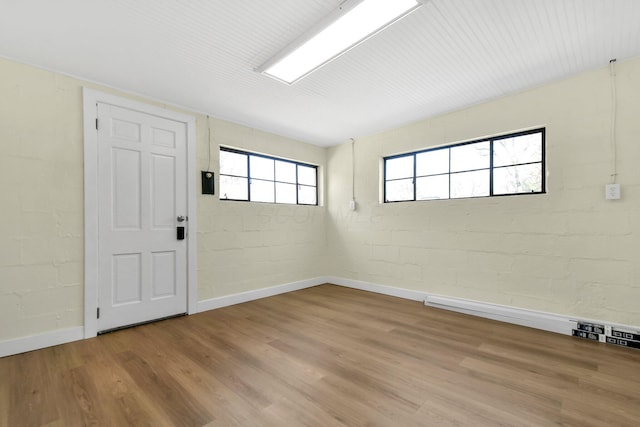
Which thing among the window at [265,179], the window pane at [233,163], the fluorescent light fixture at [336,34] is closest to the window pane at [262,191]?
the window at [265,179]

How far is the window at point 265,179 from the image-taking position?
3.90 metres

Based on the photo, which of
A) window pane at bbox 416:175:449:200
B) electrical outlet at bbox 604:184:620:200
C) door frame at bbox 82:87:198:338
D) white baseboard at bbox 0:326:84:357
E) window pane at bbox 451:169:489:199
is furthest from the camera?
window pane at bbox 416:175:449:200

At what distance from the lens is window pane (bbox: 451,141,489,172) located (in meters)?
3.45

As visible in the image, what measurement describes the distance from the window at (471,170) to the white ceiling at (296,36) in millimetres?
584

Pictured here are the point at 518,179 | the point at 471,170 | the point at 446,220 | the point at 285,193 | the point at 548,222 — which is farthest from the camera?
the point at 285,193

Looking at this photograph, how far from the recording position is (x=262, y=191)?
427 cm

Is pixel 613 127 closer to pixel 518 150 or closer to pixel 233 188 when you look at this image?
pixel 518 150

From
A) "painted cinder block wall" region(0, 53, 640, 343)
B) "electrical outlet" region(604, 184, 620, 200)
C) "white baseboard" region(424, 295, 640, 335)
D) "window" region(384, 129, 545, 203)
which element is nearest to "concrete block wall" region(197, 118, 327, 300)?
"painted cinder block wall" region(0, 53, 640, 343)

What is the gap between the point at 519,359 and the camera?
7.26 feet

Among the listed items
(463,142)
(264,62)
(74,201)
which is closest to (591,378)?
(463,142)

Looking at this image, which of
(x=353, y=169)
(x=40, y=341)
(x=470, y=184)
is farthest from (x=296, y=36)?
(x=40, y=341)

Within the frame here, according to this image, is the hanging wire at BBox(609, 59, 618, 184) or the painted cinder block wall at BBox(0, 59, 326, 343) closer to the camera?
the painted cinder block wall at BBox(0, 59, 326, 343)

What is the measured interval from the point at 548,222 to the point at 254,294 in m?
3.64

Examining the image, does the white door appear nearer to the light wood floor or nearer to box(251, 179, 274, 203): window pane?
the light wood floor
